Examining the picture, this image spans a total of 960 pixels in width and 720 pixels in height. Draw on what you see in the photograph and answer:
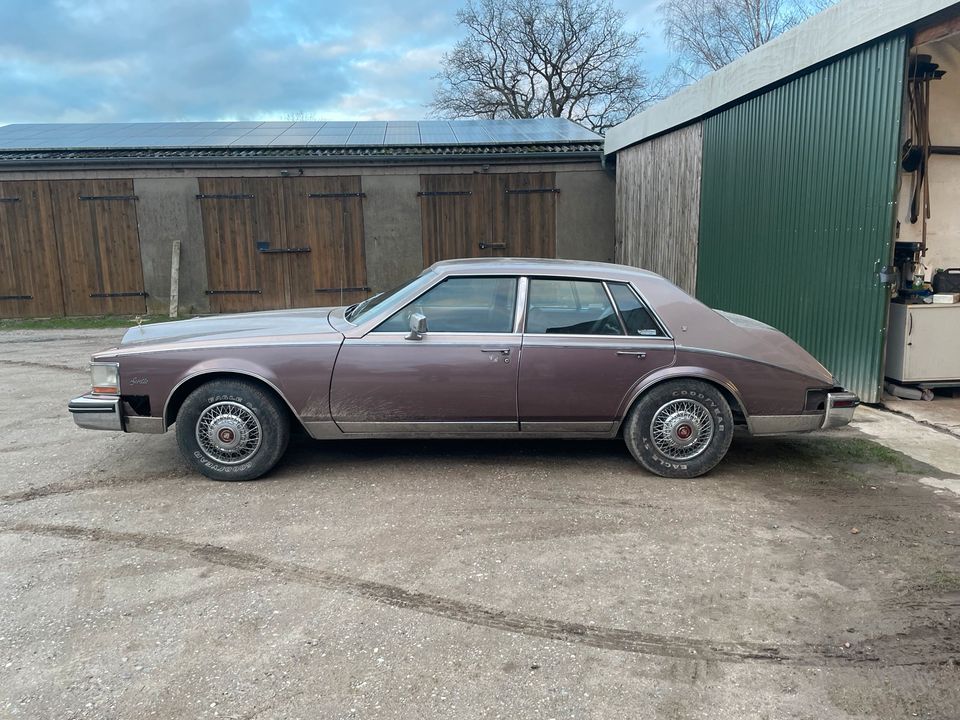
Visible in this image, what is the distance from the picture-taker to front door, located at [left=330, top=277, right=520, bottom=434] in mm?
4418

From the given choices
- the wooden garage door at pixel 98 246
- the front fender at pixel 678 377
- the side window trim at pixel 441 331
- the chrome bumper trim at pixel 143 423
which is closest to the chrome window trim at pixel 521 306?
the side window trim at pixel 441 331

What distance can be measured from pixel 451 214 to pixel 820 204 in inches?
304

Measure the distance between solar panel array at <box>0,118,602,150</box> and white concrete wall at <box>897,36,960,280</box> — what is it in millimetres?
7690

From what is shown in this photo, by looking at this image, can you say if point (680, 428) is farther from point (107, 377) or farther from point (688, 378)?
point (107, 377)

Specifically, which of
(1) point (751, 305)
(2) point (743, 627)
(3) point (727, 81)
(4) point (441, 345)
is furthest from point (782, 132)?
(2) point (743, 627)

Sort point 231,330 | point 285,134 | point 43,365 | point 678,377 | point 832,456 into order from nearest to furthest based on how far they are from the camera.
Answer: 1. point 678,377
2. point 231,330
3. point 832,456
4. point 43,365
5. point 285,134

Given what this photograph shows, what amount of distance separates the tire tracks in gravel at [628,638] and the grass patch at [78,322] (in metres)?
10.6

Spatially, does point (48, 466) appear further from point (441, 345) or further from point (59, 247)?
point (59, 247)

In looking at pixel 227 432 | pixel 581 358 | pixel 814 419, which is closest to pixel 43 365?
pixel 227 432

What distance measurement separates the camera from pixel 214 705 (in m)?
2.40

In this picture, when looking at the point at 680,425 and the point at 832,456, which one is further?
the point at 832,456

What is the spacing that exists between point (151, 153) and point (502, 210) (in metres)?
6.68

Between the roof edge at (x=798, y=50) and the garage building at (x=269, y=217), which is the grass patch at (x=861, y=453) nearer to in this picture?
the roof edge at (x=798, y=50)

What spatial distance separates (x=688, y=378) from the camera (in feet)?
14.9
